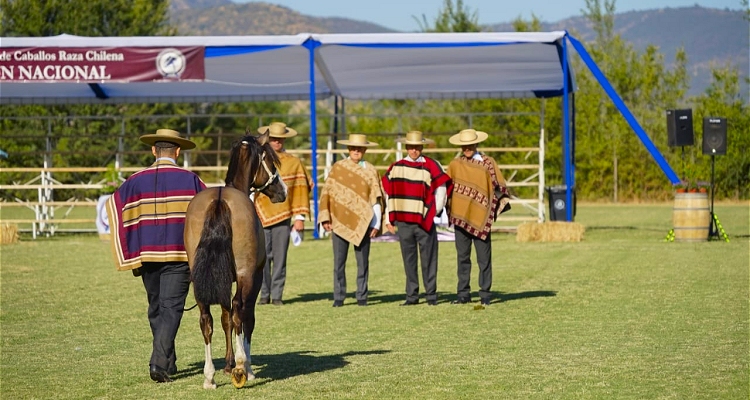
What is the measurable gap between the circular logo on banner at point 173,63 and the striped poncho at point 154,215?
13.5 m

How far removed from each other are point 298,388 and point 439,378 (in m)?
1.04

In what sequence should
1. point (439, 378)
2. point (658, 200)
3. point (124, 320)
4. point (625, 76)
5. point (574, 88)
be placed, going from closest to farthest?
point (439, 378)
point (124, 320)
point (574, 88)
point (658, 200)
point (625, 76)

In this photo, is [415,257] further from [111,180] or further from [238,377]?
[111,180]

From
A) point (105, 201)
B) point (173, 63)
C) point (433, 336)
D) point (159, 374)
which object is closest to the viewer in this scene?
point (159, 374)

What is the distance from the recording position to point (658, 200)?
42.1m

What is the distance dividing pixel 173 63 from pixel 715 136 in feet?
35.8

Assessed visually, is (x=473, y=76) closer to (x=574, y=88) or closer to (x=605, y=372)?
(x=574, y=88)

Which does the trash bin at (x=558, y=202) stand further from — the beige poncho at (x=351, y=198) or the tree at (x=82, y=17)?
the tree at (x=82, y=17)

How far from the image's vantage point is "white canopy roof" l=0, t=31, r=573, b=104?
2217cm

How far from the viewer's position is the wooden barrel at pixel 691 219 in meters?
22.2

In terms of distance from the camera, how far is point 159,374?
849cm

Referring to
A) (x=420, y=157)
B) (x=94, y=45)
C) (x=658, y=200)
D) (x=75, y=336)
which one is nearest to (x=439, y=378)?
(x=75, y=336)

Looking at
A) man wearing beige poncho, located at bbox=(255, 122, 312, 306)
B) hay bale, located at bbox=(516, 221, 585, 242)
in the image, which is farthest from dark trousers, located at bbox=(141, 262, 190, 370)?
hay bale, located at bbox=(516, 221, 585, 242)

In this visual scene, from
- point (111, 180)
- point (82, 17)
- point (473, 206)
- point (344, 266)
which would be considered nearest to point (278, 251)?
point (344, 266)
